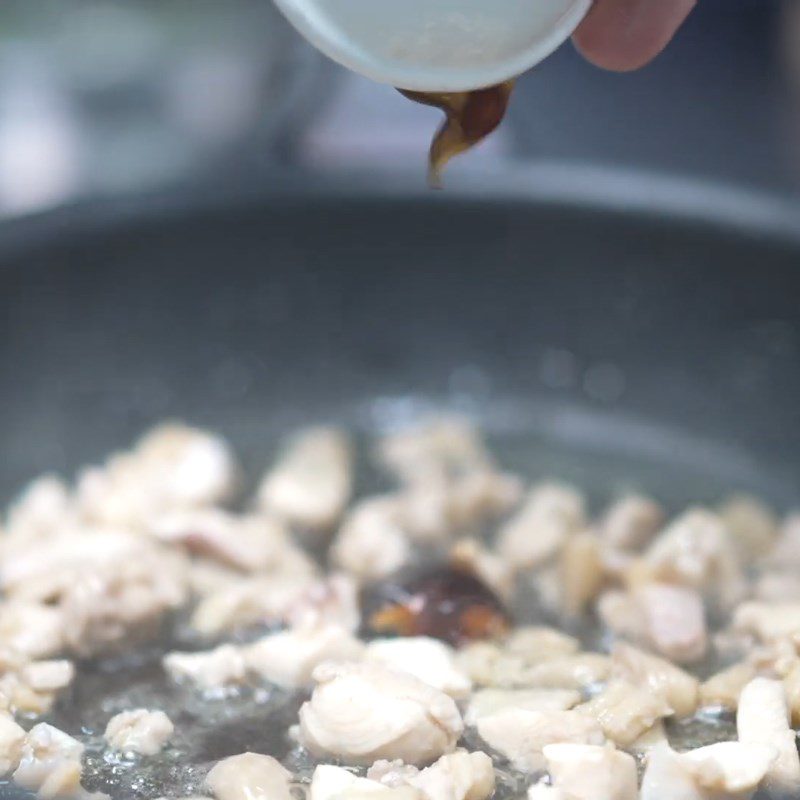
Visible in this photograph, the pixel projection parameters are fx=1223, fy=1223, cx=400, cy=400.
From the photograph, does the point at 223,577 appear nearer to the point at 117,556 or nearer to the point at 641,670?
the point at 117,556

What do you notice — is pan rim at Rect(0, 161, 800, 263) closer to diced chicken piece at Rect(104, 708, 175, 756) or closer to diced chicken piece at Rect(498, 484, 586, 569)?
diced chicken piece at Rect(498, 484, 586, 569)

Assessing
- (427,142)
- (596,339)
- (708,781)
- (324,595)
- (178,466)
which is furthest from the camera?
(427,142)

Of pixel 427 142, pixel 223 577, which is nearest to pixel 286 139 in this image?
pixel 427 142

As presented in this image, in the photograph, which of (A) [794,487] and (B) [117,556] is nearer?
(B) [117,556]

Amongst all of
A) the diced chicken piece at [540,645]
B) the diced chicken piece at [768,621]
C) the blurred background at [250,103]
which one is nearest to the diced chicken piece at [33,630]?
the diced chicken piece at [540,645]

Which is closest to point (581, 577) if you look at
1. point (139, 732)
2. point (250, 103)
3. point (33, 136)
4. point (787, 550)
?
→ point (787, 550)

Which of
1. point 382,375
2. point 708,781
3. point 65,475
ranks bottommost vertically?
point 708,781
